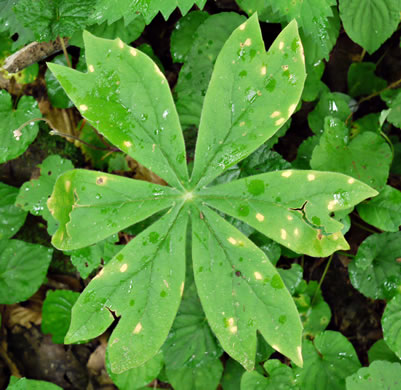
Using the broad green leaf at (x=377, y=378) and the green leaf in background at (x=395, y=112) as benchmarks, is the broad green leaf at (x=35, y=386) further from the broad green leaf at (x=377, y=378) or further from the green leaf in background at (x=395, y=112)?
the green leaf in background at (x=395, y=112)

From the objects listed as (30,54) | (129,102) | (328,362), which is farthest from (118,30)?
(328,362)

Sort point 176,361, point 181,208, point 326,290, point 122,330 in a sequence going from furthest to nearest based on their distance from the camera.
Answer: point 326,290 < point 176,361 < point 181,208 < point 122,330

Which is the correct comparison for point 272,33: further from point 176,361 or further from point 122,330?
point 176,361

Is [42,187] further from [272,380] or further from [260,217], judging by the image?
[272,380]

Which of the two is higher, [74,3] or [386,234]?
[74,3]

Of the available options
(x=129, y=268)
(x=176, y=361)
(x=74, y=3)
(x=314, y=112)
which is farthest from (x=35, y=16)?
(x=176, y=361)

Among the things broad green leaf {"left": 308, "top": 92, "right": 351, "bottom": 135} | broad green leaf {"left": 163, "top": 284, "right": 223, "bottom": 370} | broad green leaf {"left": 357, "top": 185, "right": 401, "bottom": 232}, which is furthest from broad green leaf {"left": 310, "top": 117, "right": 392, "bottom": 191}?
broad green leaf {"left": 163, "top": 284, "right": 223, "bottom": 370}

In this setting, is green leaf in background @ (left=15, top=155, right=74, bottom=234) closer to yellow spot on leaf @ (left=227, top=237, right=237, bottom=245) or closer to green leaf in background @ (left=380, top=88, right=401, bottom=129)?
yellow spot on leaf @ (left=227, top=237, right=237, bottom=245)
